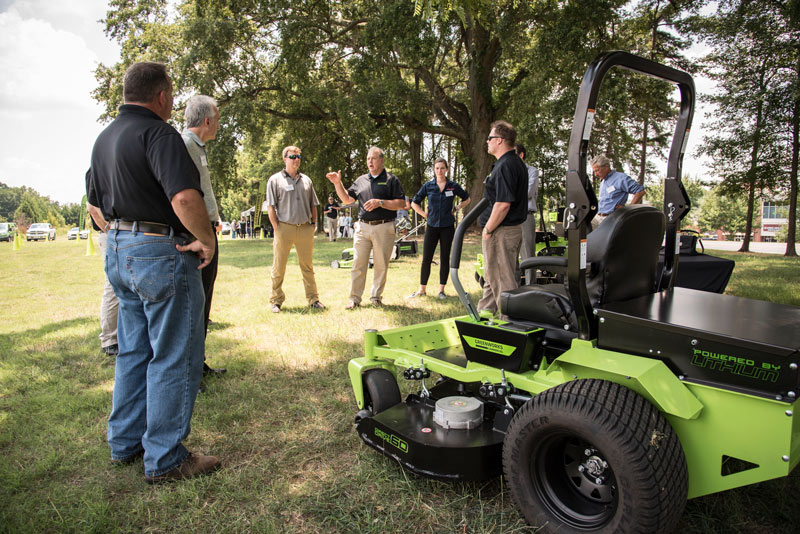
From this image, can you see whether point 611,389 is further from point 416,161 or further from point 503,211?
point 416,161

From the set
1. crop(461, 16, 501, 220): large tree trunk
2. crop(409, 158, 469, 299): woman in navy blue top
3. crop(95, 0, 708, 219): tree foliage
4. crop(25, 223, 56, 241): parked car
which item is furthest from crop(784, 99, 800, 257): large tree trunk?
crop(25, 223, 56, 241): parked car

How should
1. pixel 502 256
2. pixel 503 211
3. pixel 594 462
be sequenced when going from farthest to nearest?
pixel 502 256 → pixel 503 211 → pixel 594 462

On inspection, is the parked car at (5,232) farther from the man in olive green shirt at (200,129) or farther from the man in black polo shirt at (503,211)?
the man in black polo shirt at (503,211)

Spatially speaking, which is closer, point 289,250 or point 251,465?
point 251,465

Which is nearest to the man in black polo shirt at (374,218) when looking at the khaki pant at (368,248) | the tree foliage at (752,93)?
the khaki pant at (368,248)

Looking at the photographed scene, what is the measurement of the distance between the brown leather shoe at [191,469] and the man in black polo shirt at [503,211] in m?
2.52

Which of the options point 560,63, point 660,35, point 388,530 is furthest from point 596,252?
point 660,35

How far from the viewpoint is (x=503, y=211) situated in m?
4.21

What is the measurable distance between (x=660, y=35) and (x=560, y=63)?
7.98m

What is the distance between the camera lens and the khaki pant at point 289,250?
21.2ft

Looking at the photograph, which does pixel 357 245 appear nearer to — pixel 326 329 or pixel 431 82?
pixel 326 329

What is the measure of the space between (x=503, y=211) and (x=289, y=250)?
3314mm

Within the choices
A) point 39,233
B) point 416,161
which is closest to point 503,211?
point 416,161

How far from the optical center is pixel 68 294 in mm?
8984
